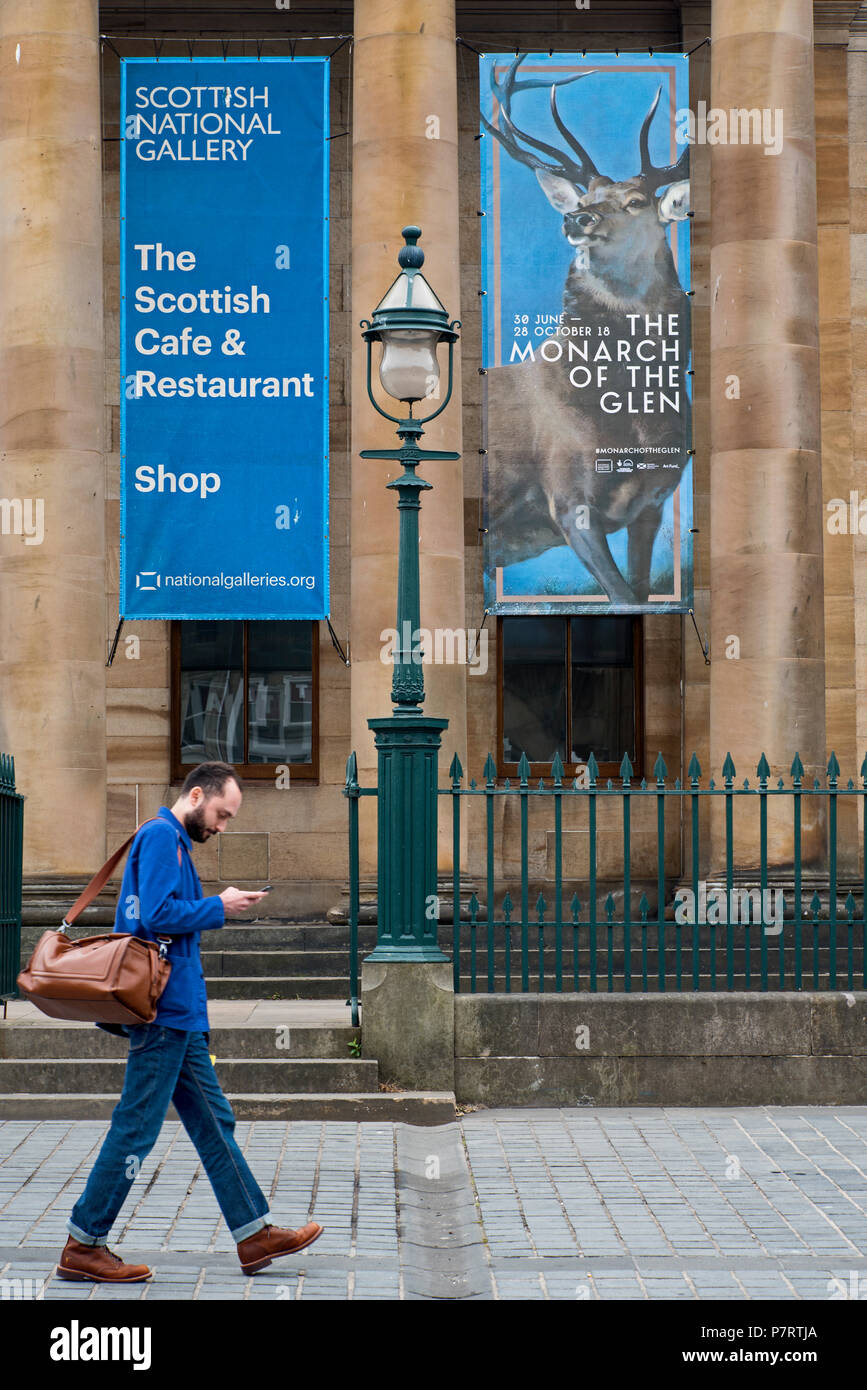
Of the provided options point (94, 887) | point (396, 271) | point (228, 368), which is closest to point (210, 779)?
point (94, 887)

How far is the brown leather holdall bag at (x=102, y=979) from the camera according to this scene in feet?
20.5

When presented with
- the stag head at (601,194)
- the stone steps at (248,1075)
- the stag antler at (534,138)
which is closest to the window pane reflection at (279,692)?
the stag head at (601,194)

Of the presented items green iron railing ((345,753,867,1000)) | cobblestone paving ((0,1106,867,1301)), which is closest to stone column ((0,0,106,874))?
green iron railing ((345,753,867,1000))

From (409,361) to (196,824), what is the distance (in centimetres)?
421

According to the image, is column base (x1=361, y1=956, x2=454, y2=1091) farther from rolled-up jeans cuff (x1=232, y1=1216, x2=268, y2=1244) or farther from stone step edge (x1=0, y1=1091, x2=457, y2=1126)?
rolled-up jeans cuff (x1=232, y1=1216, x2=268, y2=1244)

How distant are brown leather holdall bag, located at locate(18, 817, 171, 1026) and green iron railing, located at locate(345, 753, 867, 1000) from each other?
3.61m

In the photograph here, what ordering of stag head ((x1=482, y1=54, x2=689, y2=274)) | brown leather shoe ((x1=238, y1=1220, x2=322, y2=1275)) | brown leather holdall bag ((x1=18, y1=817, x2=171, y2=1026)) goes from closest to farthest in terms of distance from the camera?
1. brown leather holdall bag ((x1=18, y1=817, x2=171, y2=1026))
2. brown leather shoe ((x1=238, y1=1220, x2=322, y2=1275))
3. stag head ((x1=482, y1=54, x2=689, y2=274))

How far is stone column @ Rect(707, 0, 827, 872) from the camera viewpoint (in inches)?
589

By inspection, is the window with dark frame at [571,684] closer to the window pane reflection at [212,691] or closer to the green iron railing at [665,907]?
the green iron railing at [665,907]

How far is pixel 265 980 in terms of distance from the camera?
1322 cm
